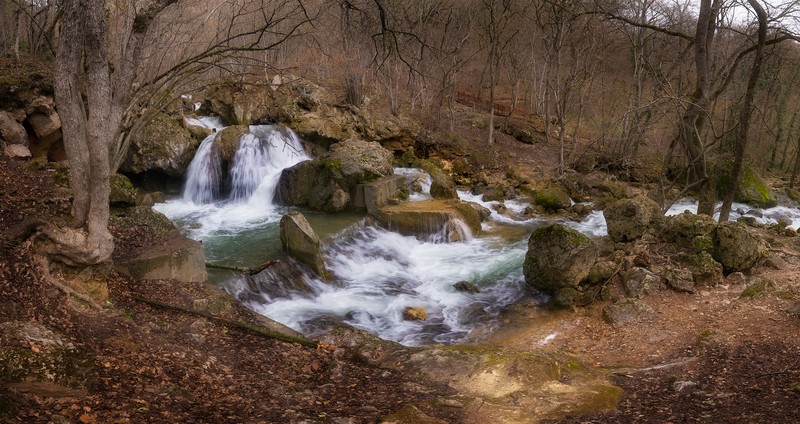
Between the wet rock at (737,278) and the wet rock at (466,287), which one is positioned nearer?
the wet rock at (737,278)

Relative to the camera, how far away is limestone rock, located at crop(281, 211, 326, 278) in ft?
33.1

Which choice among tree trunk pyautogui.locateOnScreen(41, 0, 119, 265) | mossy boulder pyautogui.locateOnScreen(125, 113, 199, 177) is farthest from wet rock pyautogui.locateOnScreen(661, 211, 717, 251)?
mossy boulder pyautogui.locateOnScreen(125, 113, 199, 177)

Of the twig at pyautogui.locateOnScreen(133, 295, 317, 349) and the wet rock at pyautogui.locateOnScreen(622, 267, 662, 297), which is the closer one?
the twig at pyautogui.locateOnScreen(133, 295, 317, 349)

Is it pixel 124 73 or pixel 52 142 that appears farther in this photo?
pixel 52 142

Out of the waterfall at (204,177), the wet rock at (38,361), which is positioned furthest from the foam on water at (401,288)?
the waterfall at (204,177)

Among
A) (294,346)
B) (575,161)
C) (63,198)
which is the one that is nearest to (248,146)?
(63,198)

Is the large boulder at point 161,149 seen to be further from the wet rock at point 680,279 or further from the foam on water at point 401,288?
the wet rock at point 680,279

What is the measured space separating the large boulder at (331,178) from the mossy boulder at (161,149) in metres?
2.77

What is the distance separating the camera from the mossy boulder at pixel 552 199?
53.1 ft

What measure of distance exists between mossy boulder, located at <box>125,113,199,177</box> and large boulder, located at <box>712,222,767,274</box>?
1250 centimetres

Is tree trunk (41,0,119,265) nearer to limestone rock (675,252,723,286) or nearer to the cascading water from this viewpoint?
the cascading water

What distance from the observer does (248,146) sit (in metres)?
15.8

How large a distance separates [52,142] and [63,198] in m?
6.06

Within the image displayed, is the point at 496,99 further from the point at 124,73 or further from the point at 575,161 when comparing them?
the point at 124,73
